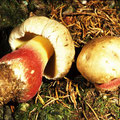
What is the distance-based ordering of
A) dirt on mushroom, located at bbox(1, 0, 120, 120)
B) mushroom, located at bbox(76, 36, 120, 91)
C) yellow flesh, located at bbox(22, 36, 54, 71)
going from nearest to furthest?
1. mushroom, located at bbox(76, 36, 120, 91)
2. yellow flesh, located at bbox(22, 36, 54, 71)
3. dirt on mushroom, located at bbox(1, 0, 120, 120)

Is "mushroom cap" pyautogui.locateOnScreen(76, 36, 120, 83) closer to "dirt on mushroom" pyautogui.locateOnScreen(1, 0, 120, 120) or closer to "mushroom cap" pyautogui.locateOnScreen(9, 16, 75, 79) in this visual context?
"mushroom cap" pyautogui.locateOnScreen(9, 16, 75, 79)

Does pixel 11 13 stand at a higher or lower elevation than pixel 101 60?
higher

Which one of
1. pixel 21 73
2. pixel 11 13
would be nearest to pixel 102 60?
pixel 21 73

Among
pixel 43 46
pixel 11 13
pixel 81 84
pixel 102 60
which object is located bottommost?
pixel 81 84

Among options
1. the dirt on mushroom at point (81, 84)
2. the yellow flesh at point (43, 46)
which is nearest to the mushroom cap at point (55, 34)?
the yellow flesh at point (43, 46)

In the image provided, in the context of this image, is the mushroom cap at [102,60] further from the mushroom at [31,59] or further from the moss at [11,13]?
the moss at [11,13]

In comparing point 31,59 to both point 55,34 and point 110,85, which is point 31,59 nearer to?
point 55,34

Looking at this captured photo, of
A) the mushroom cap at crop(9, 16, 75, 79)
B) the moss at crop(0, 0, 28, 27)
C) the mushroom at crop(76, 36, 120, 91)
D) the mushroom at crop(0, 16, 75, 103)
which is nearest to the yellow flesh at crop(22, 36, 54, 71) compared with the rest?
the mushroom at crop(0, 16, 75, 103)

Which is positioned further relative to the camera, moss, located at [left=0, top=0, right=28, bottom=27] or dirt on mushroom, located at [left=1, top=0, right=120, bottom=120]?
moss, located at [left=0, top=0, right=28, bottom=27]
